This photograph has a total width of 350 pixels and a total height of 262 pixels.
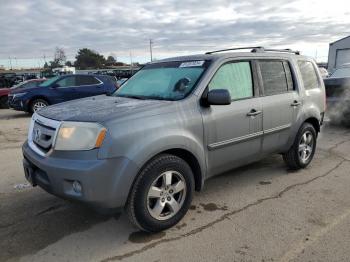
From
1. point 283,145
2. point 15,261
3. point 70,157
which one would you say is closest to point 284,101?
point 283,145

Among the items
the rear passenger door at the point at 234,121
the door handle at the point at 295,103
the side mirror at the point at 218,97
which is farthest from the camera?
the door handle at the point at 295,103

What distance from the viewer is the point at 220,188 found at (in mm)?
4738

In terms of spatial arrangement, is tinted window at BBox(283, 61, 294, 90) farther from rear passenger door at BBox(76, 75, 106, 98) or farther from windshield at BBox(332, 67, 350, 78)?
rear passenger door at BBox(76, 75, 106, 98)

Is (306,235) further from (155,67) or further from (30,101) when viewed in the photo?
(30,101)

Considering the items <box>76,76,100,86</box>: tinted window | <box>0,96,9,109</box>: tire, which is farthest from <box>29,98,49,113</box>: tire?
<box>0,96,9,109</box>: tire

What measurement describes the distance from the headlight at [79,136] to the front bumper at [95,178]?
0.39ft

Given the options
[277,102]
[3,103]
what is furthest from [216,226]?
A: [3,103]

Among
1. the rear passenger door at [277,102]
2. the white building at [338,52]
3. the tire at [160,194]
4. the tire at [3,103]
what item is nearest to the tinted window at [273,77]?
the rear passenger door at [277,102]

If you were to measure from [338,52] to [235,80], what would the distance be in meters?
29.9

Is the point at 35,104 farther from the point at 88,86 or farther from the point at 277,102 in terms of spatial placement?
the point at 277,102

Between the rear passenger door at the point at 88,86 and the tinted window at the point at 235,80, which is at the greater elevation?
the tinted window at the point at 235,80

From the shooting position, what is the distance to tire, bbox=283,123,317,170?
17.0 feet

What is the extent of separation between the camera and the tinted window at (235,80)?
4047mm

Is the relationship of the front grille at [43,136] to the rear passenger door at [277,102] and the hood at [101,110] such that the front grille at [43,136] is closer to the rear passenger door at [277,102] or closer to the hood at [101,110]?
the hood at [101,110]
